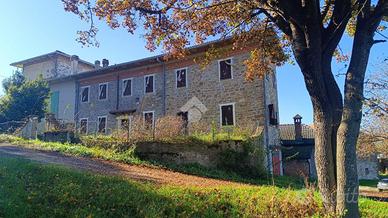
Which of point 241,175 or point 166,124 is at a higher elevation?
point 166,124

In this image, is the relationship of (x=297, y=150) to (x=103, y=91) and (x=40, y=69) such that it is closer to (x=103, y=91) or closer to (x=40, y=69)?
(x=103, y=91)

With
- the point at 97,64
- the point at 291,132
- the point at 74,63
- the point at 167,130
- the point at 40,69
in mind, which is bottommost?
the point at 167,130

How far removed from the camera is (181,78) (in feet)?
77.5

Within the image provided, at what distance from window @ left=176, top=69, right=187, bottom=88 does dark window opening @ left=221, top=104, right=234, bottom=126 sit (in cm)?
346

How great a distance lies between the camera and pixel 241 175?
15422 mm

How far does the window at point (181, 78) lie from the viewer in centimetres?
2344

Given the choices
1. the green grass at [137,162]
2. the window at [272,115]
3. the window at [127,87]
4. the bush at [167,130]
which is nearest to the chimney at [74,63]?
the window at [127,87]

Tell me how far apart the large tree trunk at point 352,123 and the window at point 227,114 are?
14.7 meters

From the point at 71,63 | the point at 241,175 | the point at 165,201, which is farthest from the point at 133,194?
the point at 71,63

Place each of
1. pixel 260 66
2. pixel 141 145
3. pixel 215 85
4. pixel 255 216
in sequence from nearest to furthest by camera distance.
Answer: pixel 255 216 → pixel 260 66 → pixel 141 145 → pixel 215 85

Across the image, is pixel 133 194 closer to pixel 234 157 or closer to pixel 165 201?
pixel 165 201

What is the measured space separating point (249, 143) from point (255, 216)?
32.2 ft

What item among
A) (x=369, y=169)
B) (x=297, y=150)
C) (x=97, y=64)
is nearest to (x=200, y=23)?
(x=297, y=150)

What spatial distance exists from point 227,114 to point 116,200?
15529mm
